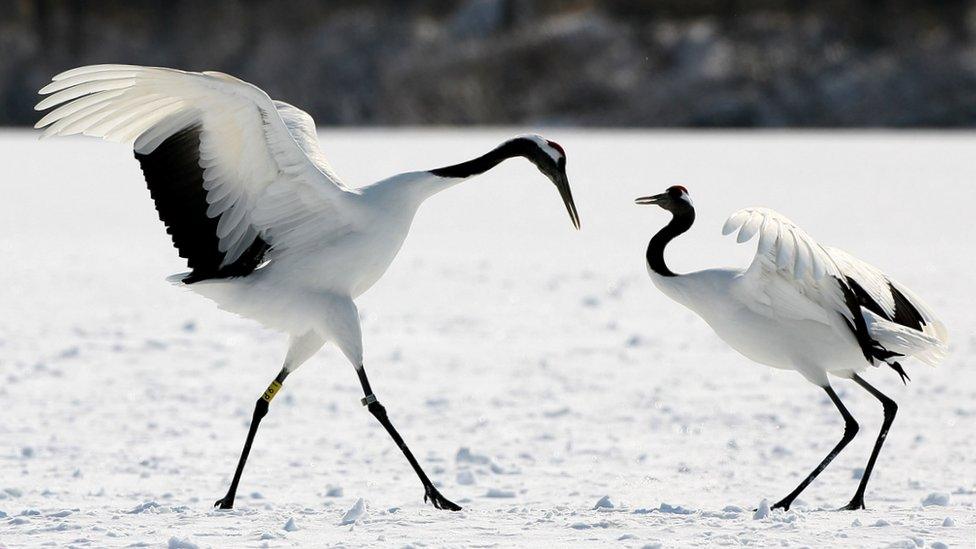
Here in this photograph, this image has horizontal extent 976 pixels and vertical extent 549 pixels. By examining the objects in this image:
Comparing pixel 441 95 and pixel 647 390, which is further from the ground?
pixel 441 95

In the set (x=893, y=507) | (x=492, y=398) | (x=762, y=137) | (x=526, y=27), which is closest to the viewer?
(x=893, y=507)

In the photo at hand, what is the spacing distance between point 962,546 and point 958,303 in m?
5.41

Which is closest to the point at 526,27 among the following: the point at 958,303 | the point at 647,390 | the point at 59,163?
the point at 59,163

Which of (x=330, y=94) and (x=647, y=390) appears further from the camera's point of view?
(x=330, y=94)

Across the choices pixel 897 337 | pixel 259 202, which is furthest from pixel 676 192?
pixel 259 202

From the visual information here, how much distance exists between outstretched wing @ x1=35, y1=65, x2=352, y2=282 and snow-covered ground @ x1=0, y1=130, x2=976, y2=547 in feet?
3.26

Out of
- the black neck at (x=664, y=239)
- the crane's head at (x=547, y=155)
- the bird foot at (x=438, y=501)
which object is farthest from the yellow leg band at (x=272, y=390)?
the black neck at (x=664, y=239)

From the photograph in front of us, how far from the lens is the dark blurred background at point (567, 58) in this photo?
27.4 meters

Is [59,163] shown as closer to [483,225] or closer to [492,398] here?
[483,225]

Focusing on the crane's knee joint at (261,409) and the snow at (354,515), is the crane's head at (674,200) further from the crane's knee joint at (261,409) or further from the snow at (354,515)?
the snow at (354,515)

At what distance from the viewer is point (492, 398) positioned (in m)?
6.88

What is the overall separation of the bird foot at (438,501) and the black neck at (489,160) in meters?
1.15

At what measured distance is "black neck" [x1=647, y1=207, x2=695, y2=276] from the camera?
527 centimetres

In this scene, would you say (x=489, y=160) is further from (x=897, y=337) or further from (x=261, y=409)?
(x=897, y=337)
